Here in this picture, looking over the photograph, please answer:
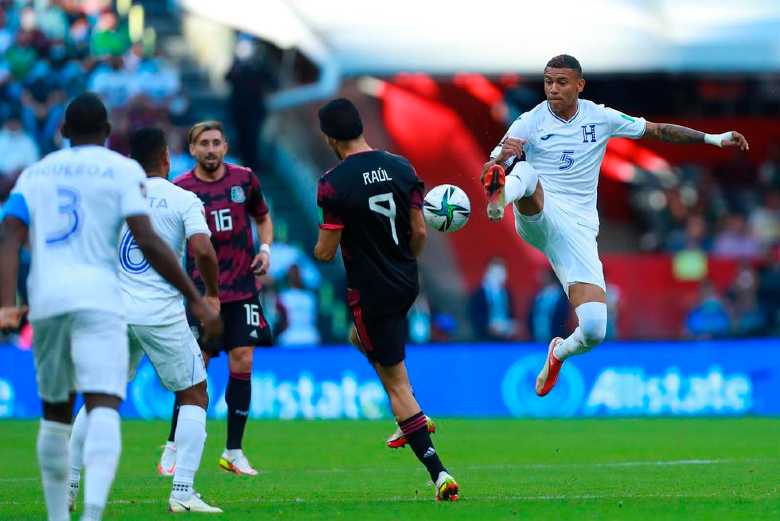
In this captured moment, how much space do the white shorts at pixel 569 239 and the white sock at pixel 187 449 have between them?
10.3 ft

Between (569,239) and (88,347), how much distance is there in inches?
189

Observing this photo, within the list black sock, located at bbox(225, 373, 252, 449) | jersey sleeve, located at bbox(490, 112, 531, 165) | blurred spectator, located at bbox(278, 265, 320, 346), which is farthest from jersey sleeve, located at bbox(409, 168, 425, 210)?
blurred spectator, located at bbox(278, 265, 320, 346)

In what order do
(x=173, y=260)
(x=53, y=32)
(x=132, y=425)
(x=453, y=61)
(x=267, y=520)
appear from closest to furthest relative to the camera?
(x=173, y=260) → (x=267, y=520) → (x=132, y=425) → (x=453, y=61) → (x=53, y=32)

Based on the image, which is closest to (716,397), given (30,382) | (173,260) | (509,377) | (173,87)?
(509,377)

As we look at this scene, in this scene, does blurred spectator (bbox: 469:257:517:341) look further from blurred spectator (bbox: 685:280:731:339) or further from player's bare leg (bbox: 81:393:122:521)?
player's bare leg (bbox: 81:393:122:521)

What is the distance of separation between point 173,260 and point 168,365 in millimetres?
1842

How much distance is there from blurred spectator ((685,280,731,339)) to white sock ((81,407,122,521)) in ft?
50.6

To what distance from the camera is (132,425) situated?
58.1 ft

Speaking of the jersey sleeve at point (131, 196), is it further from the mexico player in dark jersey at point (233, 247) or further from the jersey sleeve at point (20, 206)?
the mexico player in dark jersey at point (233, 247)

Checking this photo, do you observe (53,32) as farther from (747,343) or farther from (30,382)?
(747,343)

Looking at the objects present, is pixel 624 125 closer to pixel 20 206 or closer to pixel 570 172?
pixel 570 172

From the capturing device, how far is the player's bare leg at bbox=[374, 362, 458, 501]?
944cm

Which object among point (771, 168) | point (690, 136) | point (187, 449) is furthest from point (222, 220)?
point (771, 168)

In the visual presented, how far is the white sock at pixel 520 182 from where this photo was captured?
1031cm
